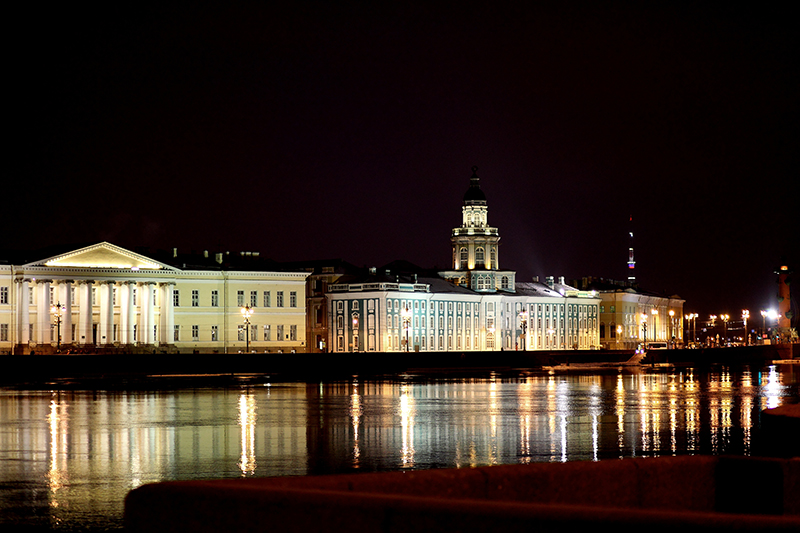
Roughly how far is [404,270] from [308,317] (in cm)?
1531

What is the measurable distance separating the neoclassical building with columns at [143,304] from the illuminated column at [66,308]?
3.0 inches

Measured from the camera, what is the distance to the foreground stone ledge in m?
4.62

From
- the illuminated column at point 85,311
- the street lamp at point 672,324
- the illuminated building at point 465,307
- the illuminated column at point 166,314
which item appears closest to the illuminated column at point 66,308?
the illuminated column at point 85,311

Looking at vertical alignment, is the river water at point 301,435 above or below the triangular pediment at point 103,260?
below

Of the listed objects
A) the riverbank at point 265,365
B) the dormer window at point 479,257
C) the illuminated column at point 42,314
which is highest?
the dormer window at point 479,257

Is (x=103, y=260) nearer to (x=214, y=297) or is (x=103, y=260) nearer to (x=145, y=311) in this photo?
(x=145, y=311)

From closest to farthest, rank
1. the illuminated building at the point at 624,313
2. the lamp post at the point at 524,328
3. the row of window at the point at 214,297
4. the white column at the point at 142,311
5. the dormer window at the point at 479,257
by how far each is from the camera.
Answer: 1. the row of window at the point at 214,297
2. the white column at the point at 142,311
3. the lamp post at the point at 524,328
4. the dormer window at the point at 479,257
5. the illuminated building at the point at 624,313

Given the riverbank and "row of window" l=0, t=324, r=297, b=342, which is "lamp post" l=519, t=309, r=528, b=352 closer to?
"row of window" l=0, t=324, r=297, b=342

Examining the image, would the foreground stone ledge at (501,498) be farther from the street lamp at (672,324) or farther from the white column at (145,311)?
the street lamp at (672,324)

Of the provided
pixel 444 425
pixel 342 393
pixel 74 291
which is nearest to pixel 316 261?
pixel 74 291

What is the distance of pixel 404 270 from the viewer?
437 feet

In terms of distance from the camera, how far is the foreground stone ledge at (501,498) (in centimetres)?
462

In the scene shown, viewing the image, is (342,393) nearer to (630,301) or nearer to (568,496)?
(568,496)

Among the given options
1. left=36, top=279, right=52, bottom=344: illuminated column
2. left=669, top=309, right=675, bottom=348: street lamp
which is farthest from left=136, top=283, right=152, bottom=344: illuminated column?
left=669, top=309, right=675, bottom=348: street lamp
